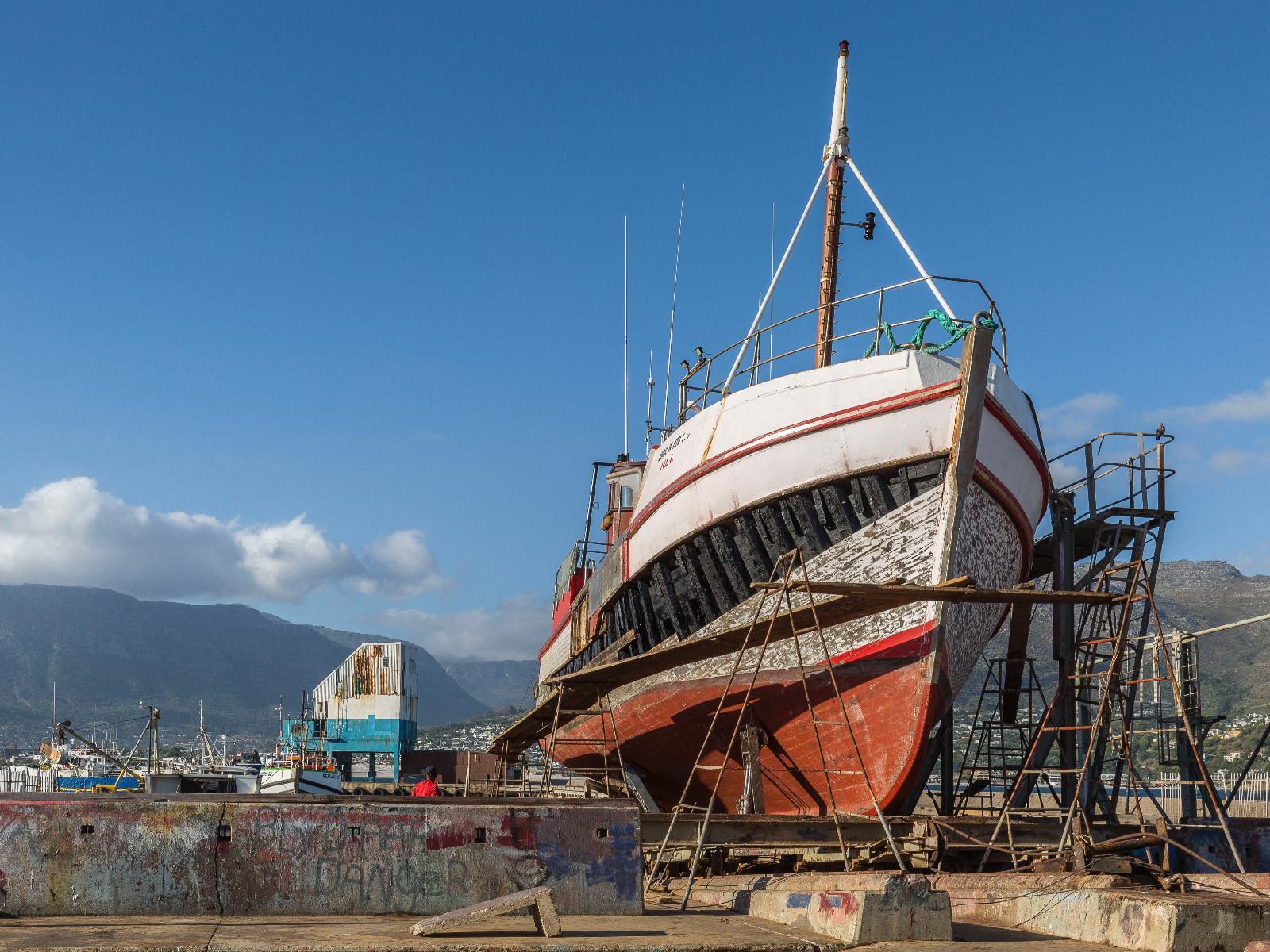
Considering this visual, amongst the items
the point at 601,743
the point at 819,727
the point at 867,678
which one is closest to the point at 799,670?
the point at 819,727

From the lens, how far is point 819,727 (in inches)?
565

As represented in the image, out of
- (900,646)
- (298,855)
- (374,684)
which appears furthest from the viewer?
(374,684)

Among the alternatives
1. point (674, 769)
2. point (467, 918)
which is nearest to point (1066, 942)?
point (467, 918)

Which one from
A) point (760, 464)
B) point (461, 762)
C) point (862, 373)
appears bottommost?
point (461, 762)

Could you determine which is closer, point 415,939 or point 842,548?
point 415,939

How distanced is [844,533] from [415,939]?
918 centimetres

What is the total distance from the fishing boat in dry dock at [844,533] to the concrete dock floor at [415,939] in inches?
214

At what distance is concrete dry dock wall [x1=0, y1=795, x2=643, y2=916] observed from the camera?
24.3 feet

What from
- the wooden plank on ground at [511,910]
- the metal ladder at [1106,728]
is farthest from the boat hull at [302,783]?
the wooden plank on ground at [511,910]

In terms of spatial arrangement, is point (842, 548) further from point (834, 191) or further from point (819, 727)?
point (834, 191)

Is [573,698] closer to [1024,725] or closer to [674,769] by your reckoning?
[674,769]

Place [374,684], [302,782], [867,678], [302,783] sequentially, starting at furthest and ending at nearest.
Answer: [374,684], [302,783], [302,782], [867,678]

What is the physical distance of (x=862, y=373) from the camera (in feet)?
48.8

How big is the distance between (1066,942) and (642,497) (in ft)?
37.4
